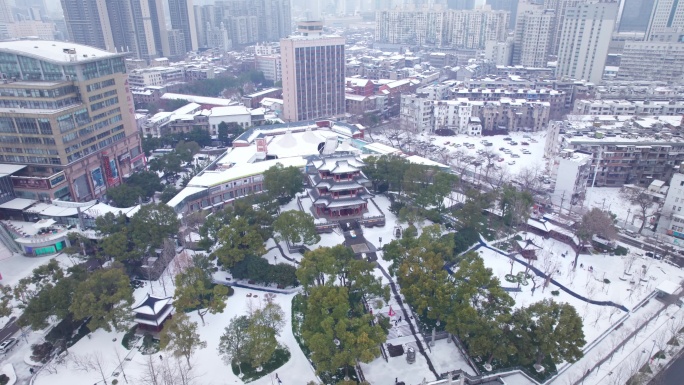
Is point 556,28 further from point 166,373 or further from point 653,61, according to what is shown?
point 166,373

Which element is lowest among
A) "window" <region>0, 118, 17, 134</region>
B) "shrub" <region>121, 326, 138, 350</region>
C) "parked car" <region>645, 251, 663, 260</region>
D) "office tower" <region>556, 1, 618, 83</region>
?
"shrub" <region>121, 326, 138, 350</region>

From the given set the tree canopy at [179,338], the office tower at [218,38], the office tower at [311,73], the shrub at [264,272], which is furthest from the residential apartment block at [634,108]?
the office tower at [218,38]

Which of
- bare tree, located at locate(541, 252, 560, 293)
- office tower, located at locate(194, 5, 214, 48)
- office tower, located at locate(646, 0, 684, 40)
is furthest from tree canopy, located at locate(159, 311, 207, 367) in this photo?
office tower, located at locate(194, 5, 214, 48)

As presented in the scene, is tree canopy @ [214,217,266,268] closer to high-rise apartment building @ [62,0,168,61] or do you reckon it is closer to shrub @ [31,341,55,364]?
shrub @ [31,341,55,364]

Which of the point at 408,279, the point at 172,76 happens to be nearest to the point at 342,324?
the point at 408,279

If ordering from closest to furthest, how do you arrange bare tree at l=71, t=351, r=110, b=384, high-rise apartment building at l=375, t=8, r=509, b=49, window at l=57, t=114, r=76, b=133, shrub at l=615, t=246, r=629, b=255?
bare tree at l=71, t=351, r=110, b=384 → shrub at l=615, t=246, r=629, b=255 → window at l=57, t=114, r=76, b=133 → high-rise apartment building at l=375, t=8, r=509, b=49

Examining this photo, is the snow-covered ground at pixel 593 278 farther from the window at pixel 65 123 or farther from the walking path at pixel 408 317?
the window at pixel 65 123
